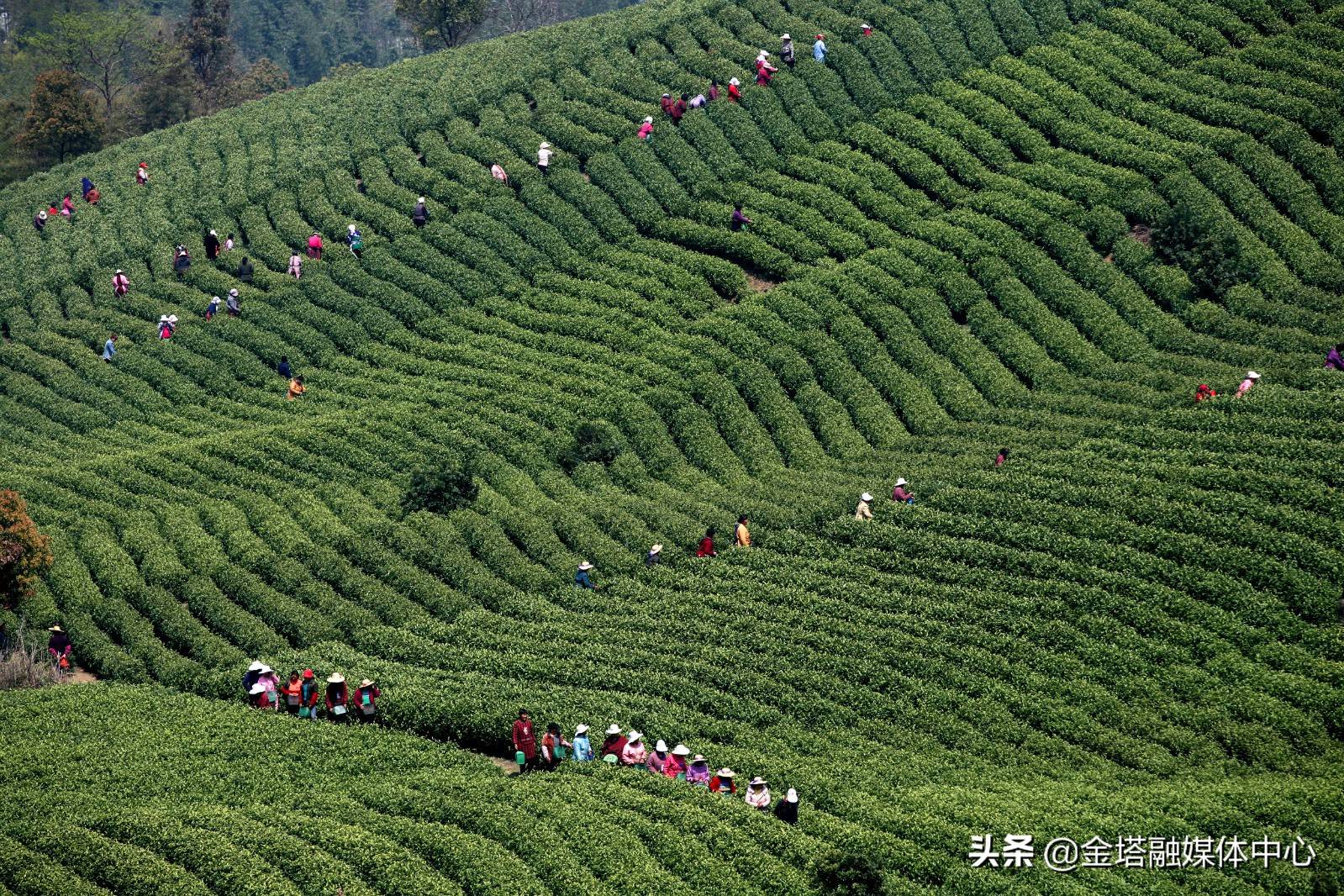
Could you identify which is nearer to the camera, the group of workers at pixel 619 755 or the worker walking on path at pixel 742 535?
the group of workers at pixel 619 755

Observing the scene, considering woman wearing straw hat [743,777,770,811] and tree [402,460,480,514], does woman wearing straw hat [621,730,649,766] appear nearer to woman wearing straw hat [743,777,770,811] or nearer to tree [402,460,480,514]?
woman wearing straw hat [743,777,770,811]

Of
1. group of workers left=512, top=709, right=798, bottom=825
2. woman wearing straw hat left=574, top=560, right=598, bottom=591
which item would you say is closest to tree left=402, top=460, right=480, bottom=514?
woman wearing straw hat left=574, top=560, right=598, bottom=591

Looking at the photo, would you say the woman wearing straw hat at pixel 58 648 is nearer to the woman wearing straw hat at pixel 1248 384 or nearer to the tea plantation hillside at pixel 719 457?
the tea plantation hillside at pixel 719 457

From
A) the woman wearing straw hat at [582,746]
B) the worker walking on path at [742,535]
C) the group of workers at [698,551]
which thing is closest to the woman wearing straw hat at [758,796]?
the woman wearing straw hat at [582,746]

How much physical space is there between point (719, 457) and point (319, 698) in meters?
14.9

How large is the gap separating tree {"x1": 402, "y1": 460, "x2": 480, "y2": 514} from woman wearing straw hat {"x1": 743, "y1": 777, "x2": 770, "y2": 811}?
16.0 m

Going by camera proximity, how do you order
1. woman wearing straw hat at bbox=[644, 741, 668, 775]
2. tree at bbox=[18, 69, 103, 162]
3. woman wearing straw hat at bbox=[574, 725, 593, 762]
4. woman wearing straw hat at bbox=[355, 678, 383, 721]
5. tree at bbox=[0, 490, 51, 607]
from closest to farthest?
woman wearing straw hat at bbox=[644, 741, 668, 775], woman wearing straw hat at bbox=[574, 725, 593, 762], woman wearing straw hat at bbox=[355, 678, 383, 721], tree at bbox=[0, 490, 51, 607], tree at bbox=[18, 69, 103, 162]

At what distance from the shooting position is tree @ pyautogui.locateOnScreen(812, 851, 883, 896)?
86.7 feet

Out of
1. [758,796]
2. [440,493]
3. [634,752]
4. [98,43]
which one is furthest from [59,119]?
[758,796]

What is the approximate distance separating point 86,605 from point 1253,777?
29271 millimetres

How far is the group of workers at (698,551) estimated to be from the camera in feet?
128

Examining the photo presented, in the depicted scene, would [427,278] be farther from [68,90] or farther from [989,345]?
[68,90]

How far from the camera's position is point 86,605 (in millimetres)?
39250

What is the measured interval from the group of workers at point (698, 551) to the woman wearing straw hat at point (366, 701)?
277 inches
